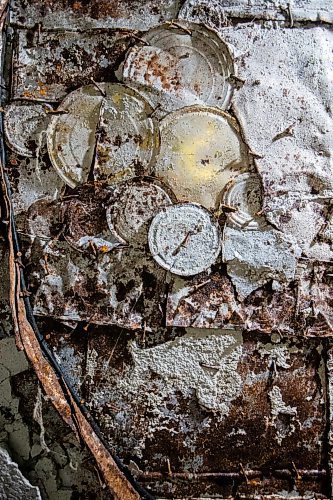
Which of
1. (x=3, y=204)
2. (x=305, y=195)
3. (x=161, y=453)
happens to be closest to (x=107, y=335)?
(x=161, y=453)

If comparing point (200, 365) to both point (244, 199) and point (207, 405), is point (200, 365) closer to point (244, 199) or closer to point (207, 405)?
point (207, 405)

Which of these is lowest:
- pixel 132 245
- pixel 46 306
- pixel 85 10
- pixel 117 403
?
pixel 117 403

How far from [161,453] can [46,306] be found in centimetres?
72

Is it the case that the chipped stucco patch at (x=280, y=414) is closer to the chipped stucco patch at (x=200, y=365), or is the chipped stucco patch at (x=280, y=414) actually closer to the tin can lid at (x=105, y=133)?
the chipped stucco patch at (x=200, y=365)

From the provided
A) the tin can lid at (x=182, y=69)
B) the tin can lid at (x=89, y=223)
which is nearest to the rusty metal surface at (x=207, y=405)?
the tin can lid at (x=89, y=223)

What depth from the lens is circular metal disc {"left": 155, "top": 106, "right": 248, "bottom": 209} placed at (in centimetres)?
202

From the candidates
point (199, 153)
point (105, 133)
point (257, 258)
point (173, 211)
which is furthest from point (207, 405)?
point (105, 133)

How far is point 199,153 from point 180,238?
33cm

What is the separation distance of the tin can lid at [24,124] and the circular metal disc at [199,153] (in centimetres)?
46

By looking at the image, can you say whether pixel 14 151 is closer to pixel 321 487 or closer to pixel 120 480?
pixel 120 480

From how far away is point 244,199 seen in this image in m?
2.04

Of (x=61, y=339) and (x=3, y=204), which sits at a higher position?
(x=3, y=204)

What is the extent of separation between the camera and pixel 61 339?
6.78 feet

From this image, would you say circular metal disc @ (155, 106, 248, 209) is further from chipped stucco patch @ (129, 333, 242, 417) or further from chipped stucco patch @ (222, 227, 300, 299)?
chipped stucco patch @ (129, 333, 242, 417)
